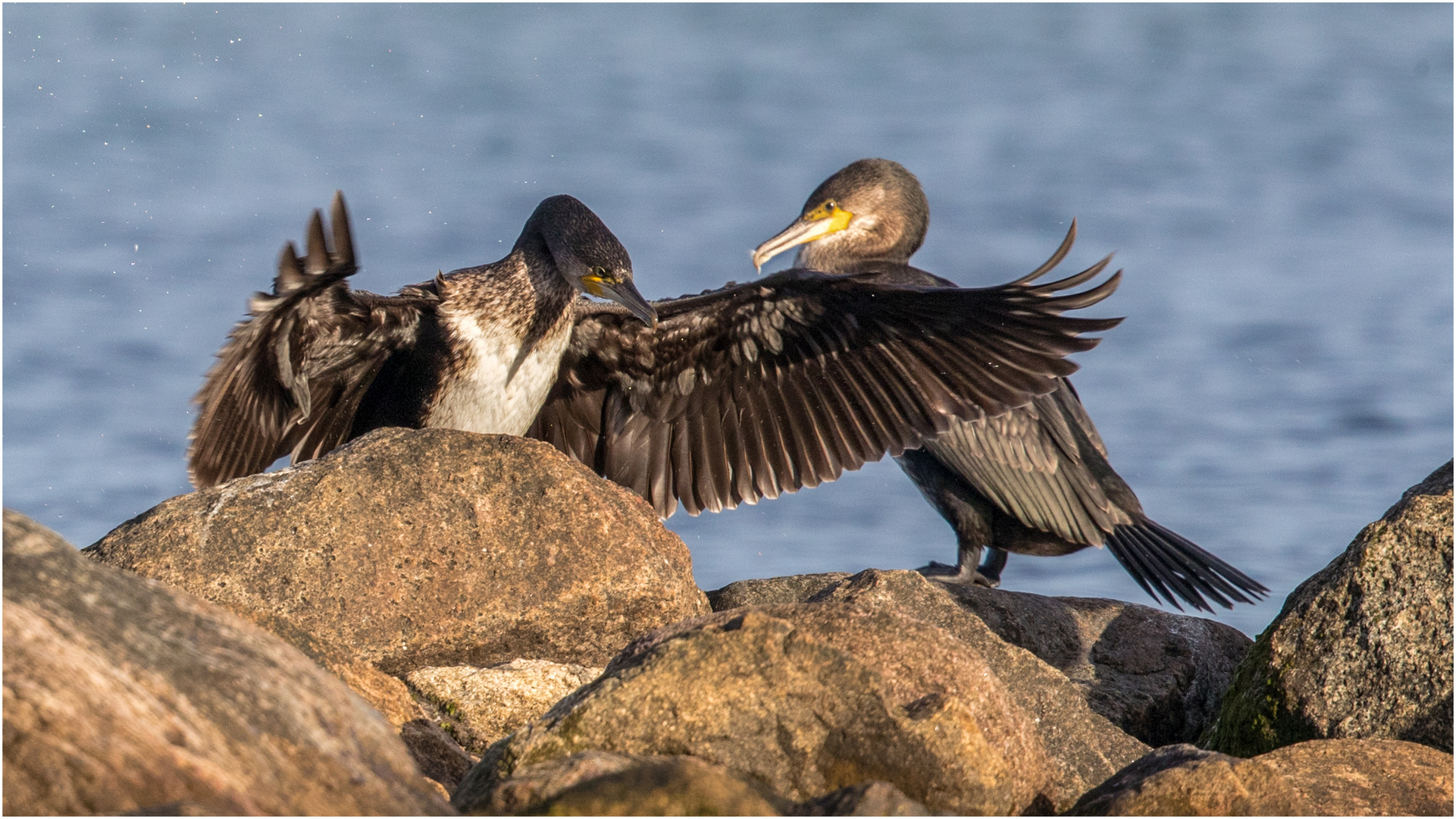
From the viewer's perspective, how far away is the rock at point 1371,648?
4.17 m

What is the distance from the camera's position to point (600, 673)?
14.3 ft

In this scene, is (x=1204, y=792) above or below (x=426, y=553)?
below

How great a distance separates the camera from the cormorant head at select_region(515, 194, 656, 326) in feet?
18.1

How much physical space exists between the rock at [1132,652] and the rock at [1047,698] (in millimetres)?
551

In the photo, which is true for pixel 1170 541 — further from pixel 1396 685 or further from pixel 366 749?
pixel 366 749

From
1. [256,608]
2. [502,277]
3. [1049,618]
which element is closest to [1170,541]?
[1049,618]

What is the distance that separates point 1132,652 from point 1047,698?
1184 millimetres

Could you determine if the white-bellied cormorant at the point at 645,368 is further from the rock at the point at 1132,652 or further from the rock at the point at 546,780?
the rock at the point at 546,780

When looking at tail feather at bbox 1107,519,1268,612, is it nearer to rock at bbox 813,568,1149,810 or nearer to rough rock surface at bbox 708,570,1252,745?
rough rock surface at bbox 708,570,1252,745

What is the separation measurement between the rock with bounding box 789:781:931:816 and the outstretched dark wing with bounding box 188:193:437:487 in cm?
222

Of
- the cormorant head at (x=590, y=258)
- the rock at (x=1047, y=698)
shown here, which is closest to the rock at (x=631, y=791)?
the rock at (x=1047, y=698)

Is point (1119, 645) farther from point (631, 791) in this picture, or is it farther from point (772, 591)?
point (631, 791)

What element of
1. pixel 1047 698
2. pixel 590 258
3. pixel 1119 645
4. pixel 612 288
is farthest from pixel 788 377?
pixel 1047 698

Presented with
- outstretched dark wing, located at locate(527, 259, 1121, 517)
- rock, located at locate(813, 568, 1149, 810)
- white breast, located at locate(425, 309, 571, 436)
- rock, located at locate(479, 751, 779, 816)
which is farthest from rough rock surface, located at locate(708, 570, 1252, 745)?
rock, located at locate(479, 751, 779, 816)
